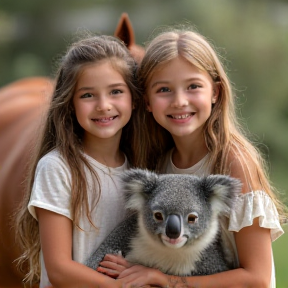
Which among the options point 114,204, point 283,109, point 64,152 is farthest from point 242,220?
point 283,109

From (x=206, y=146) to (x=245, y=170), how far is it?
23 cm

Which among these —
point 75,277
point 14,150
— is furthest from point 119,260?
point 14,150

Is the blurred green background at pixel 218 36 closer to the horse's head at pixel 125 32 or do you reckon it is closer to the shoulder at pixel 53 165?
the horse's head at pixel 125 32

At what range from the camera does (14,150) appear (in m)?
4.02

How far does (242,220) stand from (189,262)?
278mm

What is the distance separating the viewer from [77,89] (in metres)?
2.60

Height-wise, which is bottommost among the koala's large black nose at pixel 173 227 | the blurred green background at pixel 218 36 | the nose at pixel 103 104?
the koala's large black nose at pixel 173 227

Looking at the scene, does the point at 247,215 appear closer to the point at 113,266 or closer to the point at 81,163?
the point at 113,266

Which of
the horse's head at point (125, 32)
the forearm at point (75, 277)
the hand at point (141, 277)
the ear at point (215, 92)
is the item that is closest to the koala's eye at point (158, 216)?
the hand at point (141, 277)

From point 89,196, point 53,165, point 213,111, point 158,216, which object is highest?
point 213,111

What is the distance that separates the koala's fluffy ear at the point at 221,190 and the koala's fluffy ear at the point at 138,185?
19 cm

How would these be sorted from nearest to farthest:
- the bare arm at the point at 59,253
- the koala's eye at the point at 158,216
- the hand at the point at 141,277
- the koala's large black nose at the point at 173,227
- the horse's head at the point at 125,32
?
the koala's large black nose at the point at 173,227
the koala's eye at the point at 158,216
the hand at the point at 141,277
the bare arm at the point at 59,253
the horse's head at the point at 125,32

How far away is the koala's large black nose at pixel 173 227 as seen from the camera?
6.89ft

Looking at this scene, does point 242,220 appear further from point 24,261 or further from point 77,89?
point 24,261
